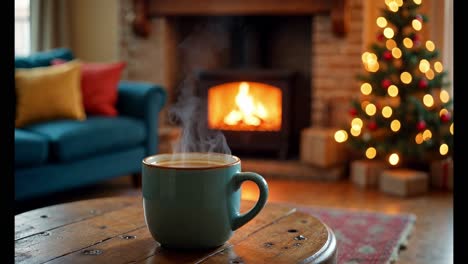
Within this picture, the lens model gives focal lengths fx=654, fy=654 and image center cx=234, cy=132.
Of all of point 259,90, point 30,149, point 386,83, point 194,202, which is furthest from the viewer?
point 259,90

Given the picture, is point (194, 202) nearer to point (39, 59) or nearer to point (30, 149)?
point (30, 149)

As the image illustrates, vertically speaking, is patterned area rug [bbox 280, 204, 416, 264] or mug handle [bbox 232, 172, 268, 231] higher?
mug handle [bbox 232, 172, 268, 231]

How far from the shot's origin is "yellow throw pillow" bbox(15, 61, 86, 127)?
3.38 m

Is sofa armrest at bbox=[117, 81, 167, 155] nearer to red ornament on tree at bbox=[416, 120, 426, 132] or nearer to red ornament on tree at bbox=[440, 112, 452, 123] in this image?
red ornament on tree at bbox=[416, 120, 426, 132]

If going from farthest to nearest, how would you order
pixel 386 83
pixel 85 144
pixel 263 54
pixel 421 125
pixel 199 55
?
pixel 199 55 → pixel 263 54 → pixel 386 83 → pixel 421 125 → pixel 85 144

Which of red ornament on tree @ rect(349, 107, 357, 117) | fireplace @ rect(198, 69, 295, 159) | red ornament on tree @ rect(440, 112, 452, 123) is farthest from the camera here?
fireplace @ rect(198, 69, 295, 159)

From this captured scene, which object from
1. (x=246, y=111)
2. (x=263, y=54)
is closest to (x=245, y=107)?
(x=246, y=111)

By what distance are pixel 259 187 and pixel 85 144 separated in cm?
233

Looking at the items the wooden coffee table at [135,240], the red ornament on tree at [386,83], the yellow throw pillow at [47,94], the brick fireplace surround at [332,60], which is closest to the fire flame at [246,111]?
the brick fireplace surround at [332,60]

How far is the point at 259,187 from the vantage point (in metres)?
1.08

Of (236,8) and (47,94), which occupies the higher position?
(236,8)

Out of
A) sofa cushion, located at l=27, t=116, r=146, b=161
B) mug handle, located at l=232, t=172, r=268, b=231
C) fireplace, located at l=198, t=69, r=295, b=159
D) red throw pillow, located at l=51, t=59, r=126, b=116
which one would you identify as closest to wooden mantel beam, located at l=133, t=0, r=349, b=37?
fireplace, located at l=198, t=69, r=295, b=159

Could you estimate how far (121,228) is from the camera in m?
1.23
